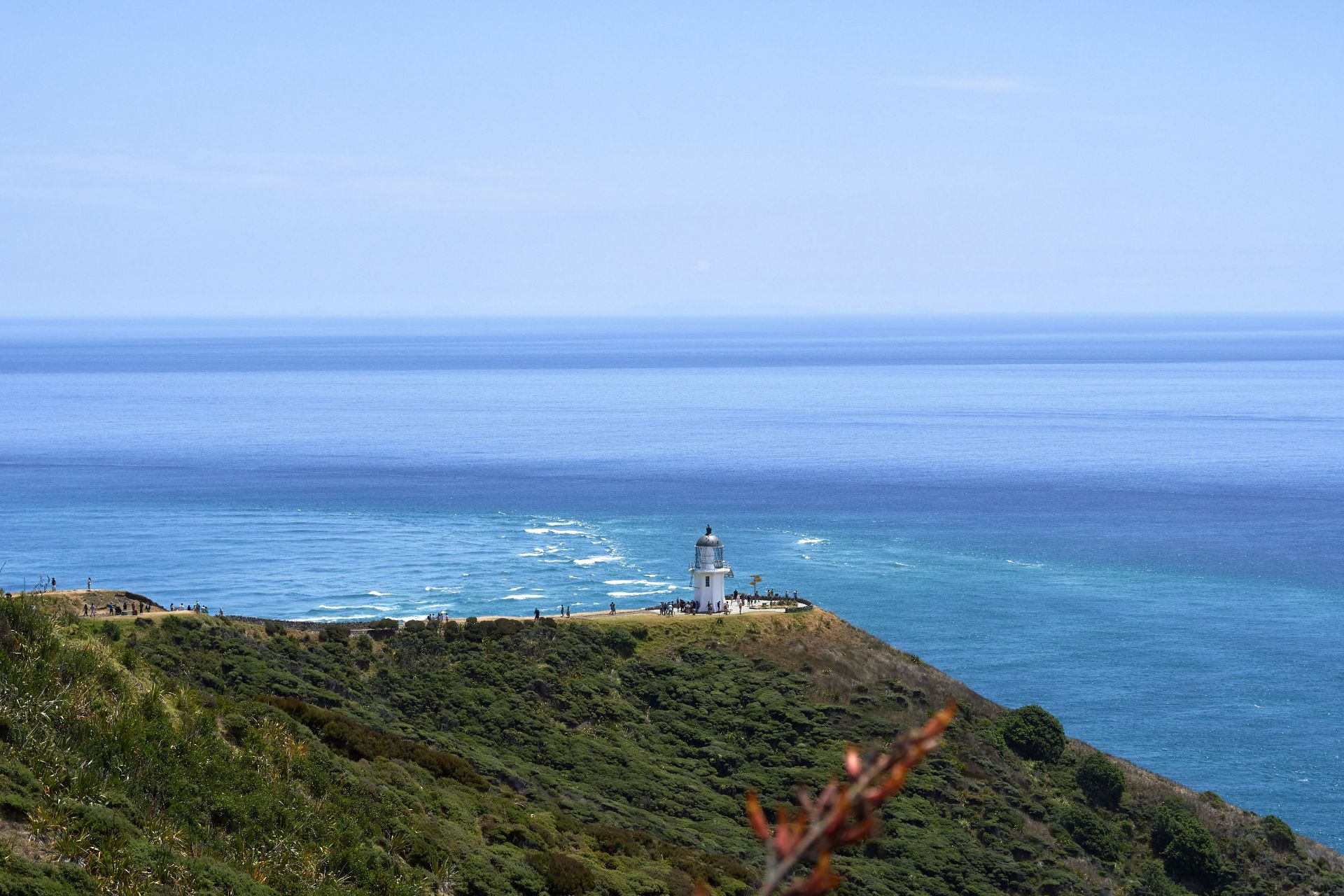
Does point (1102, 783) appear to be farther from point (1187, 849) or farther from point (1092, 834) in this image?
point (1187, 849)

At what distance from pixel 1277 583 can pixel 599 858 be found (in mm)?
73923

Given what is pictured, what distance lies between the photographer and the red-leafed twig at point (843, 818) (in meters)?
4.34

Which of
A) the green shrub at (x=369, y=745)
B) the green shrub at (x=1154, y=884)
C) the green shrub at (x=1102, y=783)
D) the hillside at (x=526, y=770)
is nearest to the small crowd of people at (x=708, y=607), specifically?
the hillside at (x=526, y=770)

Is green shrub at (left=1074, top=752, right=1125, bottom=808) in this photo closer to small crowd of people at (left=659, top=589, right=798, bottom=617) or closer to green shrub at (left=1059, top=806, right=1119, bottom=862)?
green shrub at (left=1059, top=806, right=1119, bottom=862)

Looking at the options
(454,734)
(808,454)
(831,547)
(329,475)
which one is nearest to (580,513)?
(831,547)

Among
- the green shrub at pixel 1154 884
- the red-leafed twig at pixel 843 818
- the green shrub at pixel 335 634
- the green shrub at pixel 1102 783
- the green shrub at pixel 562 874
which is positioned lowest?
the green shrub at pixel 1154 884

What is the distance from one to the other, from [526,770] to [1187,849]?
973 inches

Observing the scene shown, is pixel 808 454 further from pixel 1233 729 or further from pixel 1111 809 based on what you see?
pixel 1111 809

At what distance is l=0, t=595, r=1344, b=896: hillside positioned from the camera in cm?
2344

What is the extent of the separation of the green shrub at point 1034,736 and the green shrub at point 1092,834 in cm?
424

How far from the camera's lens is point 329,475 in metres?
138

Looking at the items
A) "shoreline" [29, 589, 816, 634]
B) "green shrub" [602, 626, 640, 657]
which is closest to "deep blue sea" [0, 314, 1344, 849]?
"shoreline" [29, 589, 816, 634]

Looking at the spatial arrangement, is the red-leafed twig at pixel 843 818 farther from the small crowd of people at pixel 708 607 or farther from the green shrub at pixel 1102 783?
the small crowd of people at pixel 708 607

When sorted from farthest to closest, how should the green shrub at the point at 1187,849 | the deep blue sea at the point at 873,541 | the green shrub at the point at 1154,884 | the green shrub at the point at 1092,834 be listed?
the deep blue sea at the point at 873,541 → the green shrub at the point at 1092,834 → the green shrub at the point at 1187,849 → the green shrub at the point at 1154,884
